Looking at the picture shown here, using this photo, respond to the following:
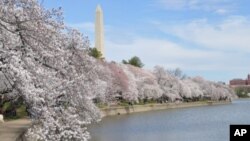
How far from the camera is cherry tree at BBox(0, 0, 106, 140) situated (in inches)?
370

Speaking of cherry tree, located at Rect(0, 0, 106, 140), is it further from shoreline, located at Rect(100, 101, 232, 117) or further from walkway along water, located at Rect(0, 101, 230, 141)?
shoreline, located at Rect(100, 101, 232, 117)

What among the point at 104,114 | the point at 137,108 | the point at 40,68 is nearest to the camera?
the point at 40,68

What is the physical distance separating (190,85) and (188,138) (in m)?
62.3

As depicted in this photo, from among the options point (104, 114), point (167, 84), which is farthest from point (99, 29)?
point (104, 114)

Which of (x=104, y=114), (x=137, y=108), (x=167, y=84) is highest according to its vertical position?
(x=167, y=84)

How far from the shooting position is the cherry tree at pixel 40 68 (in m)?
9.41

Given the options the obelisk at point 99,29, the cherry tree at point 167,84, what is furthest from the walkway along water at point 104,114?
the obelisk at point 99,29

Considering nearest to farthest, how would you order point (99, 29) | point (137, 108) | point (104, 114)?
point (104, 114) → point (137, 108) → point (99, 29)

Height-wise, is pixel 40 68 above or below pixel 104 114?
above

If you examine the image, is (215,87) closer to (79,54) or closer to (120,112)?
(120,112)

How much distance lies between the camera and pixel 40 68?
1020 centimetres

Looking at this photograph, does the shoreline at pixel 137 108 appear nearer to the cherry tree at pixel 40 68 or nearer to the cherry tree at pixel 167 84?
the cherry tree at pixel 167 84

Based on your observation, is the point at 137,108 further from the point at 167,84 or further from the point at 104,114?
the point at 167,84

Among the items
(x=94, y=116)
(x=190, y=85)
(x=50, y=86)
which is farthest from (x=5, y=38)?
(x=190, y=85)
